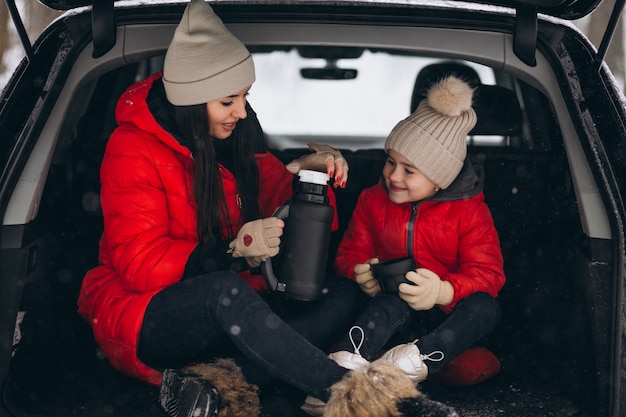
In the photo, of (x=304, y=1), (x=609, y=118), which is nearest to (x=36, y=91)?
(x=304, y=1)

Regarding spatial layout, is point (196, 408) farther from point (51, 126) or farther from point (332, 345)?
point (51, 126)

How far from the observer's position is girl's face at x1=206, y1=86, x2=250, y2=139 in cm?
239

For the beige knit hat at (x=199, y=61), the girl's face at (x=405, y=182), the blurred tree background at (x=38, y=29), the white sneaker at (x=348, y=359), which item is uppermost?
the beige knit hat at (x=199, y=61)

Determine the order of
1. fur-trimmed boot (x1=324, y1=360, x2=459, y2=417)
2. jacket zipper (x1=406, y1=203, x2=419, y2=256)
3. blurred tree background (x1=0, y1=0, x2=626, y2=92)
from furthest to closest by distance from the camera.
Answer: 1. blurred tree background (x1=0, y1=0, x2=626, y2=92)
2. jacket zipper (x1=406, y1=203, x2=419, y2=256)
3. fur-trimmed boot (x1=324, y1=360, x2=459, y2=417)

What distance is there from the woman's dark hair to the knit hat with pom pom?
502 mm

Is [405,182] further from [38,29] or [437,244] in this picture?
[38,29]

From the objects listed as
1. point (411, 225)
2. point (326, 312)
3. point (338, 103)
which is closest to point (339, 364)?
point (326, 312)

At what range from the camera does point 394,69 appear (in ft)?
18.5

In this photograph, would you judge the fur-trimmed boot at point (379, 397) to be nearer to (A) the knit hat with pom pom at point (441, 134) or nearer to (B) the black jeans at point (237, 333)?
(B) the black jeans at point (237, 333)

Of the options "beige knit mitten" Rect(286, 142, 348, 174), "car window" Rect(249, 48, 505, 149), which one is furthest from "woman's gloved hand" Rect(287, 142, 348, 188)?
"car window" Rect(249, 48, 505, 149)

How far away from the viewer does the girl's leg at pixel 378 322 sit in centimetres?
237

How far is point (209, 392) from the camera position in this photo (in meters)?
2.03

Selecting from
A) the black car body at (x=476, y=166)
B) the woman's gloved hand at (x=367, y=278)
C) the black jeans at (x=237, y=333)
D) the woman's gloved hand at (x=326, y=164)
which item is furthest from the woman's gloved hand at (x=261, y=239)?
the black car body at (x=476, y=166)

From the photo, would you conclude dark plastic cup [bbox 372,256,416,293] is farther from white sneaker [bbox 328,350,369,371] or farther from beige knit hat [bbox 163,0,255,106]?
beige knit hat [bbox 163,0,255,106]
